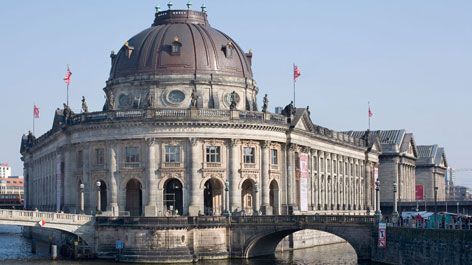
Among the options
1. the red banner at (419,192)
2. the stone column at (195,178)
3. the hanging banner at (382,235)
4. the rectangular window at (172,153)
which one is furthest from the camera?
the red banner at (419,192)

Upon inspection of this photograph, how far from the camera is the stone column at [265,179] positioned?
10350cm

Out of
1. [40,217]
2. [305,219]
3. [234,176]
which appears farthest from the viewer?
[234,176]

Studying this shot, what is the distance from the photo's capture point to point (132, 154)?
9912 cm

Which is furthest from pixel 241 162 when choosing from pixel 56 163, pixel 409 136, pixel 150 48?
pixel 409 136

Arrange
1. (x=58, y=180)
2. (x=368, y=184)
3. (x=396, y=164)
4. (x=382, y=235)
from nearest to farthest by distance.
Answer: (x=382, y=235) < (x=58, y=180) < (x=368, y=184) < (x=396, y=164)

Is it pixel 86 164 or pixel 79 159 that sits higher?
pixel 79 159

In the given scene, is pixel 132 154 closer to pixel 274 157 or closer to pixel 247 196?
pixel 247 196

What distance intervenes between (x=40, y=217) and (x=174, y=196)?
725 inches

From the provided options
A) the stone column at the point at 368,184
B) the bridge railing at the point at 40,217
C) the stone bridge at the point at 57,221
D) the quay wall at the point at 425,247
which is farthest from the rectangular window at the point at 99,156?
the stone column at the point at 368,184

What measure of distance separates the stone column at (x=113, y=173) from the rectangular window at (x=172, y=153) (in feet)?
19.2

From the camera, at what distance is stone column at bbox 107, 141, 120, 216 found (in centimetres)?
9925

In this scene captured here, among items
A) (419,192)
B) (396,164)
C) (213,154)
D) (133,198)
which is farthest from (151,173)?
(419,192)

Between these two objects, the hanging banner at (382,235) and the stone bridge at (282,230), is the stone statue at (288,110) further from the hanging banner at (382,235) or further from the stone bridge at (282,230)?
the hanging banner at (382,235)

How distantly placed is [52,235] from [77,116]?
70.2 ft
